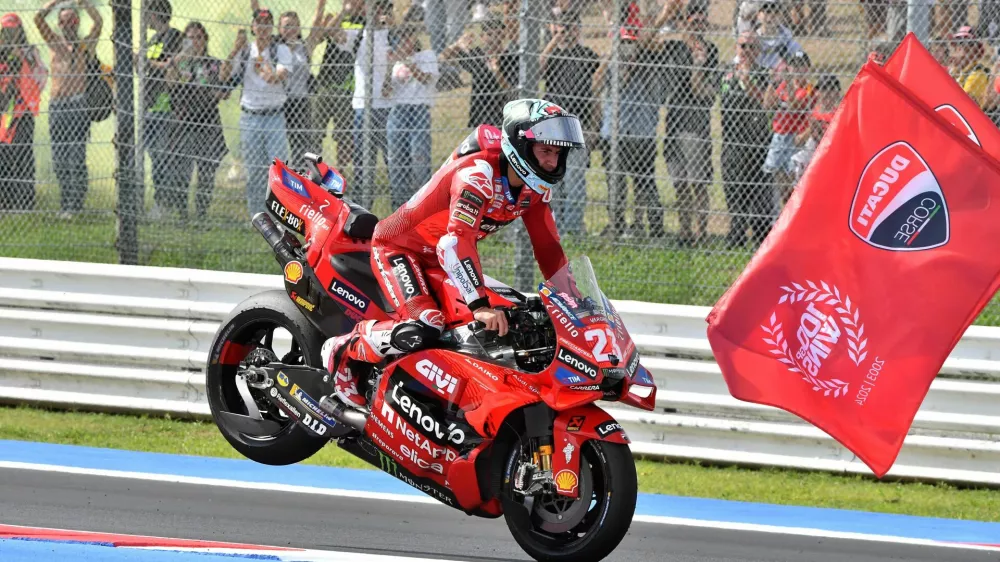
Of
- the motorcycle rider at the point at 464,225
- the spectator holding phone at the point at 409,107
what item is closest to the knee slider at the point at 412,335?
the motorcycle rider at the point at 464,225

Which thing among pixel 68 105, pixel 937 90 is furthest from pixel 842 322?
pixel 68 105

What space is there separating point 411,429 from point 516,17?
3.35 metres

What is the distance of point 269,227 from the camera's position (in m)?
7.69

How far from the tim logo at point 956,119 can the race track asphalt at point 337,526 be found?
6.54 ft

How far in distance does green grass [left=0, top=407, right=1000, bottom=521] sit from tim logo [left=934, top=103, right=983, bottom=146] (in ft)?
8.44

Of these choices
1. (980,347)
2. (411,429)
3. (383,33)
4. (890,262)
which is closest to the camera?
(890,262)

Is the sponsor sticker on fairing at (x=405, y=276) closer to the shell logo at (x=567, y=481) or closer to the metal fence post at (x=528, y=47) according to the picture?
the shell logo at (x=567, y=481)

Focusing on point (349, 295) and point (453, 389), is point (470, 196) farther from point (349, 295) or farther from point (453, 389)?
point (349, 295)

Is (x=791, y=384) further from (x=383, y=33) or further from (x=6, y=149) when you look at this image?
(x=6, y=149)

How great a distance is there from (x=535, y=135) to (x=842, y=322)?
1538mm

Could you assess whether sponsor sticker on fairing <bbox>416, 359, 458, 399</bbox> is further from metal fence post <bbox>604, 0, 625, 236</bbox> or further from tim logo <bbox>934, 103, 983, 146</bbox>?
metal fence post <bbox>604, 0, 625, 236</bbox>

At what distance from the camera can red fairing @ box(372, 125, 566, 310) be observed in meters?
6.37

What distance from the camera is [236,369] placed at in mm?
7695

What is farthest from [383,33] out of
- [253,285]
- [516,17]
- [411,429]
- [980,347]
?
[980,347]
